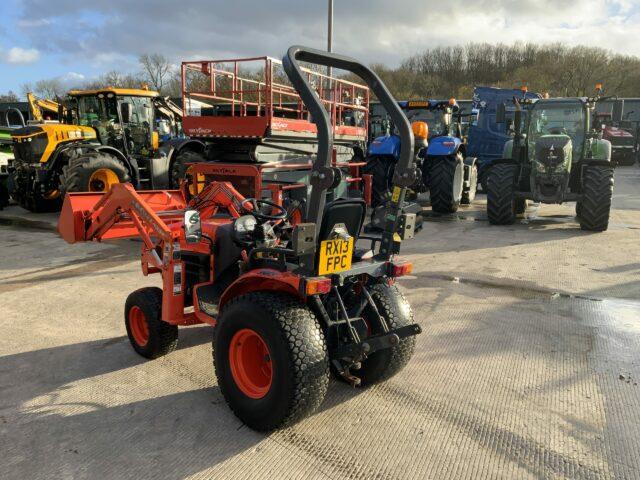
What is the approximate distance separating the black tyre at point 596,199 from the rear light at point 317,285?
6719 millimetres

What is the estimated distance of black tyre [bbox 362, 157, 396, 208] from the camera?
9.87 m

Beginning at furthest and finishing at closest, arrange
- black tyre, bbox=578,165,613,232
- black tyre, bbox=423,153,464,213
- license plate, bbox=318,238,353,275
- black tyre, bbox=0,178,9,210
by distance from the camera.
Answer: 1. black tyre, bbox=0,178,9,210
2. black tyre, bbox=423,153,464,213
3. black tyre, bbox=578,165,613,232
4. license plate, bbox=318,238,353,275

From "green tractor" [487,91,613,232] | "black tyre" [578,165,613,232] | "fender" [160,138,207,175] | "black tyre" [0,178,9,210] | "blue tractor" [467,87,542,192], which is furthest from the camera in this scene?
"blue tractor" [467,87,542,192]

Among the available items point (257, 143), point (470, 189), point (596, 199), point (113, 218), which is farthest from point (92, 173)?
point (596, 199)

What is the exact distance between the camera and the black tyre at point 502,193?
27.5 ft

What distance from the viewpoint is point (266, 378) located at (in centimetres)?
282

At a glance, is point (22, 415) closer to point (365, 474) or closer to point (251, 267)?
point (251, 267)

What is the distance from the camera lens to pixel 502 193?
330 inches

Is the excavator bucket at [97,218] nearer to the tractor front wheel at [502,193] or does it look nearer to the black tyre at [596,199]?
the tractor front wheel at [502,193]

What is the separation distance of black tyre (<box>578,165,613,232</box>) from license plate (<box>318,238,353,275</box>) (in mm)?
6501

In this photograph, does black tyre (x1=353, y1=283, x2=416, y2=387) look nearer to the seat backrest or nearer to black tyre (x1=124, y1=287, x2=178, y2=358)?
the seat backrest

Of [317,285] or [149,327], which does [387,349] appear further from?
[149,327]

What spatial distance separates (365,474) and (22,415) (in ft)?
6.49

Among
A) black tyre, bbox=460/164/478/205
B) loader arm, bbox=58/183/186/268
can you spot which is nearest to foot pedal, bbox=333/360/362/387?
loader arm, bbox=58/183/186/268
